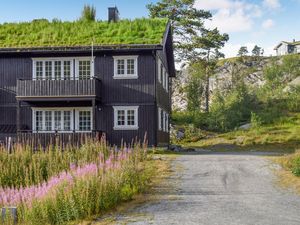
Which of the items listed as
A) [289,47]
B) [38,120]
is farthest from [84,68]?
[289,47]

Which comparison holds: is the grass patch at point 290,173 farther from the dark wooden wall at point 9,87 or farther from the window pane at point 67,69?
the dark wooden wall at point 9,87

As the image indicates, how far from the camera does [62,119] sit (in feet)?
101

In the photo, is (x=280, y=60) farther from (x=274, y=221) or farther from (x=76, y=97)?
(x=274, y=221)

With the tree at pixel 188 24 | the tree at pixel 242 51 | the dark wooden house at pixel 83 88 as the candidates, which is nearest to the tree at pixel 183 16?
the tree at pixel 188 24

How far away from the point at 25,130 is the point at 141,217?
19.1 metres

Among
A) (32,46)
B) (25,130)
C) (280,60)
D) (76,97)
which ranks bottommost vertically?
(25,130)

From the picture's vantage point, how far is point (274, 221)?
1102cm

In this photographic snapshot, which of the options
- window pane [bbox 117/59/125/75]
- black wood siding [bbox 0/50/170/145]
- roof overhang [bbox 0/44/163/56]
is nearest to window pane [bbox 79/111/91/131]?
black wood siding [bbox 0/50/170/145]

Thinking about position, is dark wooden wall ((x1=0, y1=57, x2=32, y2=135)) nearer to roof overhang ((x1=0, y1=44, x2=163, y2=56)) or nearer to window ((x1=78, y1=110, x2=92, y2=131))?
roof overhang ((x1=0, y1=44, x2=163, y2=56))

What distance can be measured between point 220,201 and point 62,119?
753 inches

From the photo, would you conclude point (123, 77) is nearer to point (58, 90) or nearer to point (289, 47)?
point (58, 90)

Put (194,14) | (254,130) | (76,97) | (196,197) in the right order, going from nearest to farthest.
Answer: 1. (196,197)
2. (76,97)
3. (254,130)
4. (194,14)

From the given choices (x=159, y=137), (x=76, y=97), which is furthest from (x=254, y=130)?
(x=76, y=97)

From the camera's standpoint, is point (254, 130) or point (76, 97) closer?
point (76, 97)
